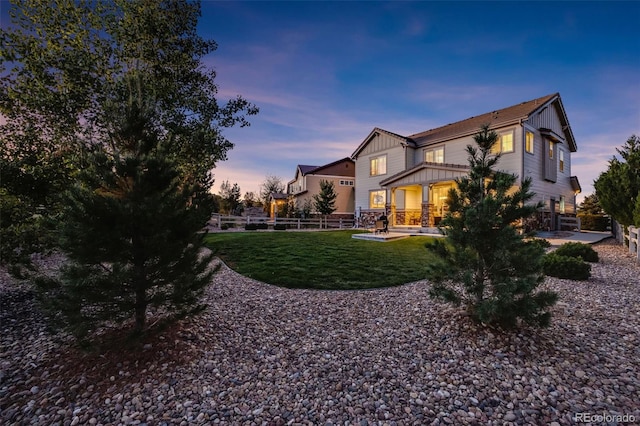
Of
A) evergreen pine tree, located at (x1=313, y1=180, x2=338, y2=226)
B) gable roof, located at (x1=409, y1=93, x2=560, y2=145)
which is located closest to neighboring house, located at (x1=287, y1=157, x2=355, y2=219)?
evergreen pine tree, located at (x1=313, y1=180, x2=338, y2=226)

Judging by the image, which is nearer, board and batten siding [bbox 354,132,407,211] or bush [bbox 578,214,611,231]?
board and batten siding [bbox 354,132,407,211]

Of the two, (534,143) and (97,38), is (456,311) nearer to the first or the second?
(97,38)

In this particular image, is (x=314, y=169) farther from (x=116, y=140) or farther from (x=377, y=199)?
(x=116, y=140)

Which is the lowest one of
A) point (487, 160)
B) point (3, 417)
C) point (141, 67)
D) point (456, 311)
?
point (3, 417)

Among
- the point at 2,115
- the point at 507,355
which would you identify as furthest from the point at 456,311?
the point at 2,115

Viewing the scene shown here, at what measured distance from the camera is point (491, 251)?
366 cm

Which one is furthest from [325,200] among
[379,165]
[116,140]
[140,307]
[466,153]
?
[140,307]

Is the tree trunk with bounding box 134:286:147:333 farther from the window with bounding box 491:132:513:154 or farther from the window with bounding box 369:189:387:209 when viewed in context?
the window with bounding box 369:189:387:209

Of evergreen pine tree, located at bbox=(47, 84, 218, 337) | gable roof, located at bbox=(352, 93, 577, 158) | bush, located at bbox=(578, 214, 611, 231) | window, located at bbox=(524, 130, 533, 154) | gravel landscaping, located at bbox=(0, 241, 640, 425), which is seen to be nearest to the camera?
gravel landscaping, located at bbox=(0, 241, 640, 425)

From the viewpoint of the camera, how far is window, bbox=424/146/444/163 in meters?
18.6

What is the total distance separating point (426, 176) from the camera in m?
15.9

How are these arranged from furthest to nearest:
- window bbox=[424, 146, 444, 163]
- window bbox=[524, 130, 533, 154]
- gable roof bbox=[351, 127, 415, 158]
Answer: gable roof bbox=[351, 127, 415, 158] → window bbox=[424, 146, 444, 163] → window bbox=[524, 130, 533, 154]

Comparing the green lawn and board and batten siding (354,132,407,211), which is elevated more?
board and batten siding (354,132,407,211)

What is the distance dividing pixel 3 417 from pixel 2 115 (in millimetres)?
10206
